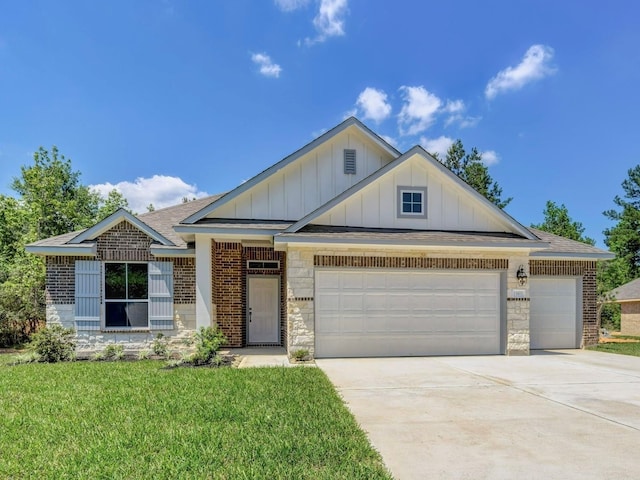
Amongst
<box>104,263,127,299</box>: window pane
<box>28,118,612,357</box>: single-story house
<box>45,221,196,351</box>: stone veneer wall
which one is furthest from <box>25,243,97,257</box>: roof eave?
<box>104,263,127,299</box>: window pane

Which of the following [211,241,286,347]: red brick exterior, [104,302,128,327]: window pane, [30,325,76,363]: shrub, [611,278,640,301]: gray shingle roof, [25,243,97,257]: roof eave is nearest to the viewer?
[30,325,76,363]: shrub

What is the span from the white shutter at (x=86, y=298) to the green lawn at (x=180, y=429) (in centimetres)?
347

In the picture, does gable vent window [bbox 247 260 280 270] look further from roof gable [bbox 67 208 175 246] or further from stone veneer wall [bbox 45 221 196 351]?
roof gable [bbox 67 208 175 246]

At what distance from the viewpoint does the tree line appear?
14.1m

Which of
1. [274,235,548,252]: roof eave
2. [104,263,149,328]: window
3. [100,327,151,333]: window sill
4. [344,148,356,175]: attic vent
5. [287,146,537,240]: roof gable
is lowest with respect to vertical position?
[100,327,151,333]: window sill

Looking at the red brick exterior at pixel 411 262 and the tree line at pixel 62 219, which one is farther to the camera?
the tree line at pixel 62 219

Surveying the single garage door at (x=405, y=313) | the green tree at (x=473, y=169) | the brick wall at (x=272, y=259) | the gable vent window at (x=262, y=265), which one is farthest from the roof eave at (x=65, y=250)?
the green tree at (x=473, y=169)

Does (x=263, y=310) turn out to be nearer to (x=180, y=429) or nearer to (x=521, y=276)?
(x=521, y=276)

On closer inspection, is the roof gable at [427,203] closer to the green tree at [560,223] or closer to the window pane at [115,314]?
the window pane at [115,314]

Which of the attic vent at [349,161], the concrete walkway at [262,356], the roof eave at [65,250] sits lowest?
the concrete walkway at [262,356]

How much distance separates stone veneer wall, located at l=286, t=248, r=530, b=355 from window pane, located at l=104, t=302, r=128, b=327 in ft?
15.9

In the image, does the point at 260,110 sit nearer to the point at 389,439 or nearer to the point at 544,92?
the point at 544,92

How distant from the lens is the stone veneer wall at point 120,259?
36.5ft

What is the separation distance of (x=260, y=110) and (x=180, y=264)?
28.5 feet
